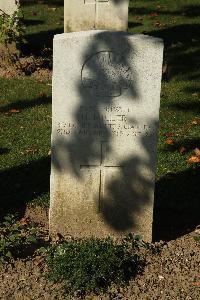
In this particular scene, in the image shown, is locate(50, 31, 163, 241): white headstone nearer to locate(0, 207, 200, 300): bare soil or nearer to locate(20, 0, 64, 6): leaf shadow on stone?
locate(0, 207, 200, 300): bare soil

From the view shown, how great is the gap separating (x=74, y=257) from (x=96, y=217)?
587mm

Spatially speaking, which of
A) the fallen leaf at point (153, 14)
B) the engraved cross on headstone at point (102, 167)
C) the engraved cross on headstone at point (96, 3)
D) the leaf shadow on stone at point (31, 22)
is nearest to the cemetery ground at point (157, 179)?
the engraved cross on headstone at point (102, 167)

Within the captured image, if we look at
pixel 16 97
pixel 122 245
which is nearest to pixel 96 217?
pixel 122 245

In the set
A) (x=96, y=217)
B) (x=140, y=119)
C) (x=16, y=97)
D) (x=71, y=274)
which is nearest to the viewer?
(x=71, y=274)

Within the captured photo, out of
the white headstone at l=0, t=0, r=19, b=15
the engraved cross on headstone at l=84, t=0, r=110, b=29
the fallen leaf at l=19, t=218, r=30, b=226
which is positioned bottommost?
the fallen leaf at l=19, t=218, r=30, b=226

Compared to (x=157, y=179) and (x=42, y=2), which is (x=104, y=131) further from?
(x=42, y=2)

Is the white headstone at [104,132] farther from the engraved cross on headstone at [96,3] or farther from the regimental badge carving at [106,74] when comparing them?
the engraved cross on headstone at [96,3]

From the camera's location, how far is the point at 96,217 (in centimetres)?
479

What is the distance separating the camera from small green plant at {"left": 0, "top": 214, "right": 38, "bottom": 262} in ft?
14.3

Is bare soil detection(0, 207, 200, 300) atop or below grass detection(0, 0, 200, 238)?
atop

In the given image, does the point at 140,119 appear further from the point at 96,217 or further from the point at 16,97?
the point at 16,97

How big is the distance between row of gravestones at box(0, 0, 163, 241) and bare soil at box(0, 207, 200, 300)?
36 cm

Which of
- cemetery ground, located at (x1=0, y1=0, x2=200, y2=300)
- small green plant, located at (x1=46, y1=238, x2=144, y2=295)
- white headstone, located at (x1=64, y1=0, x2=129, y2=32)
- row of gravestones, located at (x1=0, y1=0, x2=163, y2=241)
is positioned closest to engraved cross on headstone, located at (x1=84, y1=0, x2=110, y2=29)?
white headstone, located at (x1=64, y1=0, x2=129, y2=32)

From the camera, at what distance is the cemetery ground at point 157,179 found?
4.29 meters
